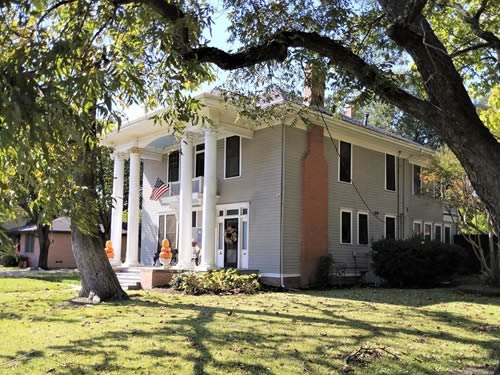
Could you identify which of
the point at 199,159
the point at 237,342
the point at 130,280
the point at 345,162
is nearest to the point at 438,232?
the point at 345,162

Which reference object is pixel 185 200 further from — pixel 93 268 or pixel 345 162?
pixel 345 162

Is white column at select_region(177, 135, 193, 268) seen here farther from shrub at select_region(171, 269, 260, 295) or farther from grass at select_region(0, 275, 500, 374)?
grass at select_region(0, 275, 500, 374)

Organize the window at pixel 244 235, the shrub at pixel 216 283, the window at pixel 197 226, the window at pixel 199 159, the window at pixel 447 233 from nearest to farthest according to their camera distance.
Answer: the shrub at pixel 216 283
the window at pixel 244 235
the window at pixel 197 226
the window at pixel 199 159
the window at pixel 447 233

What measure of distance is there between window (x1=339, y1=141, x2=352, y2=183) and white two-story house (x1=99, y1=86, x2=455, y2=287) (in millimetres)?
43

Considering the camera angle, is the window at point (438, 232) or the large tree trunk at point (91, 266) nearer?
the large tree trunk at point (91, 266)

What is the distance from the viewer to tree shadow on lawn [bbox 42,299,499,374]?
638 centimetres

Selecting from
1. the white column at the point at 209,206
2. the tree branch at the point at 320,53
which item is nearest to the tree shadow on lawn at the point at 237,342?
the tree branch at the point at 320,53

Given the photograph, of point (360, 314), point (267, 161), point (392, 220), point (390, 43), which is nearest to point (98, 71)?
point (390, 43)

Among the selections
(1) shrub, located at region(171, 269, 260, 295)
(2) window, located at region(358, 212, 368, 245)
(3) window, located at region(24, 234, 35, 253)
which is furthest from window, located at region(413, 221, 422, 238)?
(3) window, located at region(24, 234, 35, 253)

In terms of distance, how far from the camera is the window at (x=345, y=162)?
20.7 metres

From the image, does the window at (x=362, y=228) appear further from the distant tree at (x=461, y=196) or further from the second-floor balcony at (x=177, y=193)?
the second-floor balcony at (x=177, y=193)

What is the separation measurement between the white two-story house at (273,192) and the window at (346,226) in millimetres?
65

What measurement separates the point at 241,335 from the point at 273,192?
1035 cm

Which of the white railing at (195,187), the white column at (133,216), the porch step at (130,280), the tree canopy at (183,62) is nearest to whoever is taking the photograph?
the tree canopy at (183,62)
